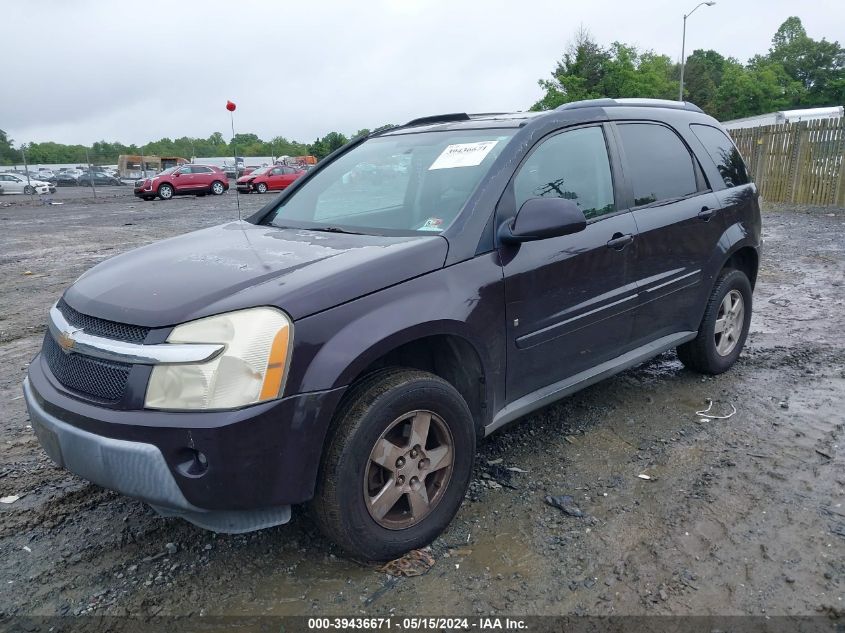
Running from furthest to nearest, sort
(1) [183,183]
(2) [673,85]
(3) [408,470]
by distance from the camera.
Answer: (2) [673,85], (1) [183,183], (3) [408,470]

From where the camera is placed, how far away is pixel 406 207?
3.34m

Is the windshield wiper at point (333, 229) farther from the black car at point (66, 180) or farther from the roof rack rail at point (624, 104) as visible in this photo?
the black car at point (66, 180)

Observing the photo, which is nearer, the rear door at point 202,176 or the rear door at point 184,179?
the rear door at point 184,179

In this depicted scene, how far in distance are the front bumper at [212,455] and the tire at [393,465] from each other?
114 millimetres

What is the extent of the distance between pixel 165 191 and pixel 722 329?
1174 inches

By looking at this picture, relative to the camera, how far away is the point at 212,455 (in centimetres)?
221

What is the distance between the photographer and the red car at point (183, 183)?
29.7 metres

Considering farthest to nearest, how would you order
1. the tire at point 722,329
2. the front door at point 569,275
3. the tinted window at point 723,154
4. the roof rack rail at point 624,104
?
the tinted window at point 723,154
the tire at point 722,329
the roof rack rail at point 624,104
the front door at point 569,275

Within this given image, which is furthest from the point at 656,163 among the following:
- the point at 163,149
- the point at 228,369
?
the point at 163,149

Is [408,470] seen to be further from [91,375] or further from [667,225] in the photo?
[667,225]

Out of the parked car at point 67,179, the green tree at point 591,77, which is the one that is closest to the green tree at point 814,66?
the green tree at point 591,77

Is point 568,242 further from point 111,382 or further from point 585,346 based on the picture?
point 111,382

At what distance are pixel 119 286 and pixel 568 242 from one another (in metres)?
2.09

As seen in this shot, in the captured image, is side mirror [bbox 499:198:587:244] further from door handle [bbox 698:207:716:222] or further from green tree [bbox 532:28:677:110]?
green tree [bbox 532:28:677:110]
